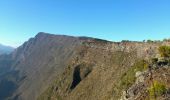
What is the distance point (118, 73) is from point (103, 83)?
8.36 metres

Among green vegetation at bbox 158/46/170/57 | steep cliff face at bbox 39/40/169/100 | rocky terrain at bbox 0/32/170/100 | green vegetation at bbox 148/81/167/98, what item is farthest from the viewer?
steep cliff face at bbox 39/40/169/100

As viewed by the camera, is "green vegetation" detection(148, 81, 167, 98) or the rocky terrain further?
the rocky terrain

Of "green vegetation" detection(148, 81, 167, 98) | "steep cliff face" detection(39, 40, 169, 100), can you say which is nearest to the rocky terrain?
"steep cliff face" detection(39, 40, 169, 100)

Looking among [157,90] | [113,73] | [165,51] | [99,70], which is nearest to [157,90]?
[157,90]

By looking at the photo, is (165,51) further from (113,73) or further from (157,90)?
(113,73)

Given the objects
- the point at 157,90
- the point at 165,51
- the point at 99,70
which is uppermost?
the point at 165,51

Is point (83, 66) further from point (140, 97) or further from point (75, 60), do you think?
point (140, 97)

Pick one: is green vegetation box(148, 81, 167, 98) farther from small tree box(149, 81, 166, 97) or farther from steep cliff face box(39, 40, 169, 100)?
steep cliff face box(39, 40, 169, 100)

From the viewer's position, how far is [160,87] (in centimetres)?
3731

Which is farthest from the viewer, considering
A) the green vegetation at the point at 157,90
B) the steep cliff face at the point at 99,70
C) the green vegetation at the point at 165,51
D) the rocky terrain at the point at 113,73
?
the steep cliff face at the point at 99,70

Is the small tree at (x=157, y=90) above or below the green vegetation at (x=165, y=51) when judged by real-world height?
below

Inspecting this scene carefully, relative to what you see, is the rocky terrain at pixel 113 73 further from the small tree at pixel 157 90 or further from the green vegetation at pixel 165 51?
the green vegetation at pixel 165 51

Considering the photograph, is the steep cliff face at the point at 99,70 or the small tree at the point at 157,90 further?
the steep cliff face at the point at 99,70

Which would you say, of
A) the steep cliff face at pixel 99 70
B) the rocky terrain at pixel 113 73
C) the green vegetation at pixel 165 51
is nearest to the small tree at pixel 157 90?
the rocky terrain at pixel 113 73
